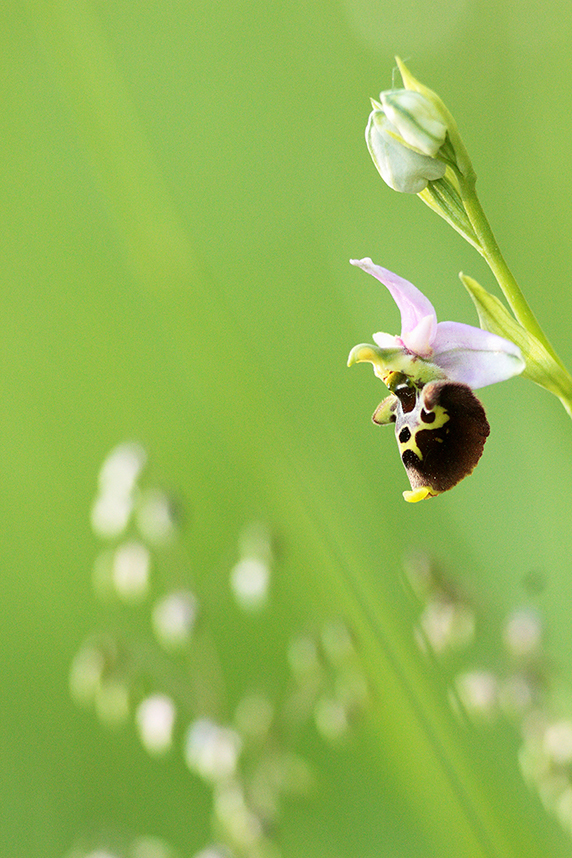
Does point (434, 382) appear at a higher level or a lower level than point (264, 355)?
lower

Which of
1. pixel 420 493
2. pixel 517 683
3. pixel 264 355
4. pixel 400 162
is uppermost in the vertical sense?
pixel 264 355

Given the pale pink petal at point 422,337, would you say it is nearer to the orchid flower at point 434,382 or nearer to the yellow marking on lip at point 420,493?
the orchid flower at point 434,382

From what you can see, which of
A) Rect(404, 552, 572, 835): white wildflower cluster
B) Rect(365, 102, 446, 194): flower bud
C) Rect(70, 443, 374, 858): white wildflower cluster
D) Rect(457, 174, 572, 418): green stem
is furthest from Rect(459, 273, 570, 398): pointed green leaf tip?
Rect(70, 443, 374, 858): white wildflower cluster

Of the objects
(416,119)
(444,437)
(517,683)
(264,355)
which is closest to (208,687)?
(517,683)

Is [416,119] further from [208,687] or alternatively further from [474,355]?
[208,687]

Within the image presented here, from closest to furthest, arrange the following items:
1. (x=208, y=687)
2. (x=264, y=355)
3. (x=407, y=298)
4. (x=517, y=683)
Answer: (x=407, y=298), (x=517, y=683), (x=208, y=687), (x=264, y=355)

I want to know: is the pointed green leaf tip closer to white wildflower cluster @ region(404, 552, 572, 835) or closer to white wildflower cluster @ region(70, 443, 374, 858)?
A: white wildflower cluster @ region(404, 552, 572, 835)
